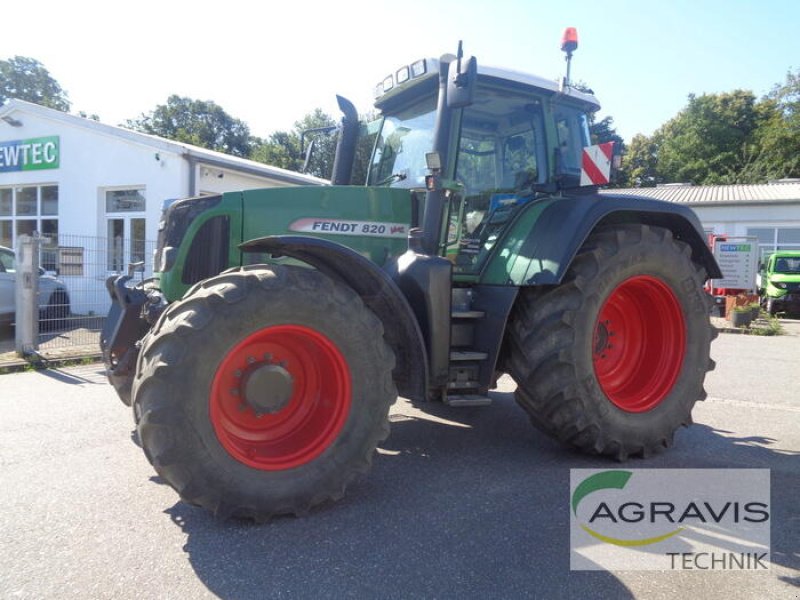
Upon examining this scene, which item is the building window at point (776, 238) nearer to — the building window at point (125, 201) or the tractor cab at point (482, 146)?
the building window at point (125, 201)

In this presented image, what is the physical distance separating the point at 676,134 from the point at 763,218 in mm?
23064

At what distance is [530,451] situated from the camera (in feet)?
14.2

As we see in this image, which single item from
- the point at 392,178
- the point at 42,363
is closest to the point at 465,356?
the point at 392,178

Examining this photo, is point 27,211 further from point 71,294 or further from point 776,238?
point 776,238

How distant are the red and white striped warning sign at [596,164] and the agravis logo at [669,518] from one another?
2102mm

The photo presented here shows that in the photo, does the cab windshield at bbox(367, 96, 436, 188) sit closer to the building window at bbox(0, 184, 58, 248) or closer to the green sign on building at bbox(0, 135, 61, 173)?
the green sign on building at bbox(0, 135, 61, 173)

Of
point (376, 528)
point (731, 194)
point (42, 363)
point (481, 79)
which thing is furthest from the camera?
point (731, 194)

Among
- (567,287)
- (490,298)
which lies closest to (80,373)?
(490,298)

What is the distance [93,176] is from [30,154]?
2.29m

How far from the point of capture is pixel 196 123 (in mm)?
48500

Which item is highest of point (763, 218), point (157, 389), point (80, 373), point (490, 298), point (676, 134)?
point (676, 134)

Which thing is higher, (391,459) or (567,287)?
(567,287)

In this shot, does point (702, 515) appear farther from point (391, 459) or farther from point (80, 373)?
point (80, 373)

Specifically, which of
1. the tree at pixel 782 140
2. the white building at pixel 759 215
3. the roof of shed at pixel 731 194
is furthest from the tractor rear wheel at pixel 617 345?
the tree at pixel 782 140
